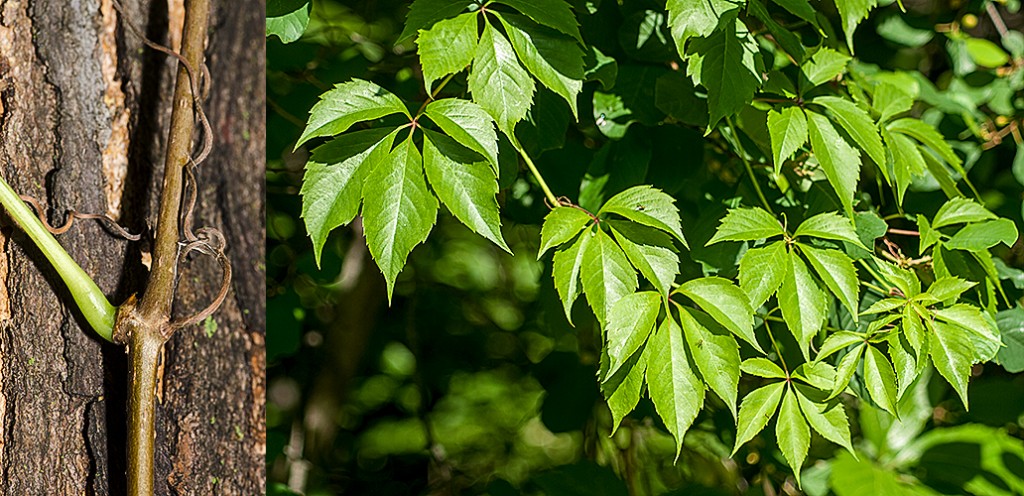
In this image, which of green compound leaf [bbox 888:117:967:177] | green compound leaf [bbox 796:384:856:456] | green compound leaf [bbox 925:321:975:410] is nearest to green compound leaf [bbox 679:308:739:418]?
green compound leaf [bbox 796:384:856:456]

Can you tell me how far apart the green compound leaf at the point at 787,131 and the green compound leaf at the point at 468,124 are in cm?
29

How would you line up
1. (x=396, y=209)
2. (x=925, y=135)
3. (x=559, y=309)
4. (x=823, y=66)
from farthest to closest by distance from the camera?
(x=559, y=309)
(x=925, y=135)
(x=823, y=66)
(x=396, y=209)

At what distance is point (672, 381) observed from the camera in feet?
2.64

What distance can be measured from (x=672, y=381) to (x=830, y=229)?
229mm

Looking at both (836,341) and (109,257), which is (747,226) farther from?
(109,257)

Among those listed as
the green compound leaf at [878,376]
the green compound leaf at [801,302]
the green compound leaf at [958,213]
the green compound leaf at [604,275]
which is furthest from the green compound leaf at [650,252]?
the green compound leaf at [958,213]

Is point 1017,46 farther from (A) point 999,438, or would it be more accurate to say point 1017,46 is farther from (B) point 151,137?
(B) point 151,137

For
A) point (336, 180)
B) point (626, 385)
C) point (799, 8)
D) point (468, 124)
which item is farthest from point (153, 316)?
point (799, 8)

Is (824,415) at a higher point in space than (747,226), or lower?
lower

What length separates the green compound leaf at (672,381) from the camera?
80 centimetres

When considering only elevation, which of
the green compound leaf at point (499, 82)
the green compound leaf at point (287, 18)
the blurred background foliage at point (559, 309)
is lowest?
the blurred background foliage at point (559, 309)

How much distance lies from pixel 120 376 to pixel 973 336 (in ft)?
2.80

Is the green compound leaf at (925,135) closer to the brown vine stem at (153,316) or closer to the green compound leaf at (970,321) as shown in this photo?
the green compound leaf at (970,321)

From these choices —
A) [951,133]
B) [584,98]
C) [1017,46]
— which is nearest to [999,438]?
[951,133]
